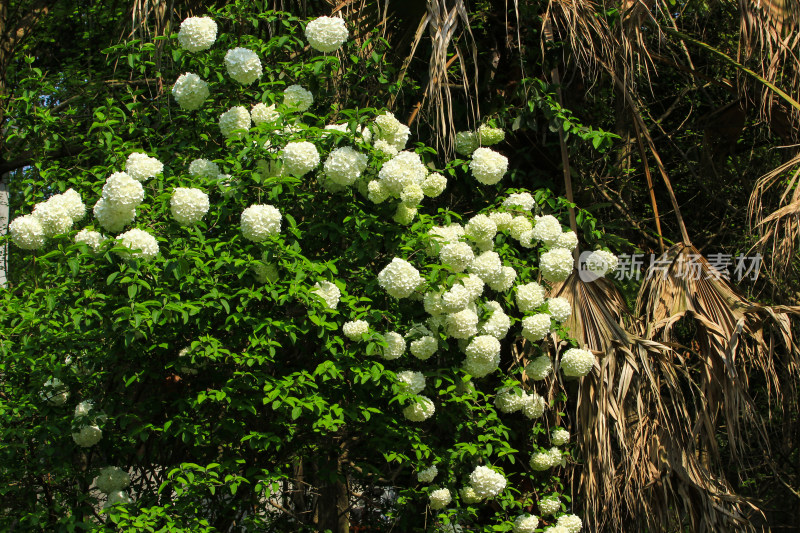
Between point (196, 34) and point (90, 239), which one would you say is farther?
point (196, 34)

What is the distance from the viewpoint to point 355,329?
129 inches

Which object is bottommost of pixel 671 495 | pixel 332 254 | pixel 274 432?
pixel 671 495

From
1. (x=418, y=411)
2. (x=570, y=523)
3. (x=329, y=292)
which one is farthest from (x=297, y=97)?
(x=570, y=523)

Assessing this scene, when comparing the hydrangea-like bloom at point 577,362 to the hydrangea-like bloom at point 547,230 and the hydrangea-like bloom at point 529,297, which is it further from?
the hydrangea-like bloom at point 547,230

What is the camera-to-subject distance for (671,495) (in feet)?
13.1

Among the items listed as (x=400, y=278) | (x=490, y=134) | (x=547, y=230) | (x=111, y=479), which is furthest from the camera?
(x=490, y=134)

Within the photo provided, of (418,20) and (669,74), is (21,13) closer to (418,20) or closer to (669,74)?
(418,20)

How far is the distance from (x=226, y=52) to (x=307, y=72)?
46 cm

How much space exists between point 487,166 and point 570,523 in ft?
6.22

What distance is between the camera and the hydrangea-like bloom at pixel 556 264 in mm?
4008

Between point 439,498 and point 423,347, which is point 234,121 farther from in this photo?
point 439,498

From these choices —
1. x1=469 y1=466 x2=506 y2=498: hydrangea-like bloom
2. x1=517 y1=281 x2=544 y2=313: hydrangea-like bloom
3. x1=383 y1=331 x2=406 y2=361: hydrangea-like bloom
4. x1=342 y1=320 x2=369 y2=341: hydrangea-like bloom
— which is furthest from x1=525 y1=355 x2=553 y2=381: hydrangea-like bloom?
x1=342 y1=320 x2=369 y2=341: hydrangea-like bloom

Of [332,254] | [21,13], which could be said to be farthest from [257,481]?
[21,13]

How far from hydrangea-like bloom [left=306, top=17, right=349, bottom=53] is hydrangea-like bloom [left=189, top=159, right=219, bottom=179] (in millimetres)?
784
